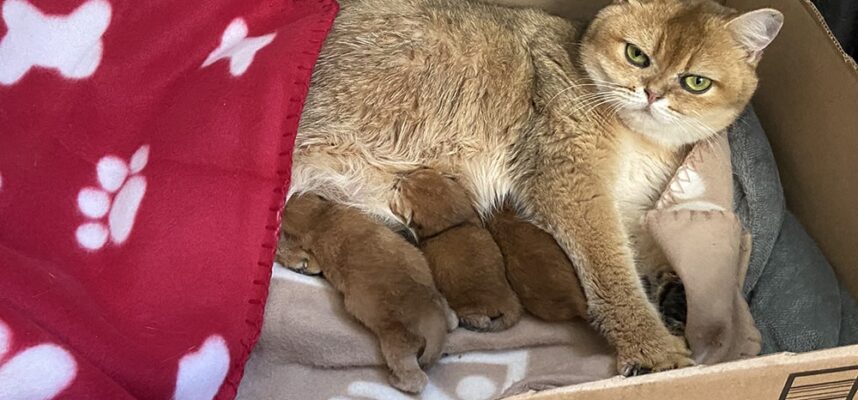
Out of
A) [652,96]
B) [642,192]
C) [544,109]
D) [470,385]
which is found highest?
[652,96]

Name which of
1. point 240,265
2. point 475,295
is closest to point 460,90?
point 475,295

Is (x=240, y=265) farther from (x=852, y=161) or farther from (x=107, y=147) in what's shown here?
(x=852, y=161)

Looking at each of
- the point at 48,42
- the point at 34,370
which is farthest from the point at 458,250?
the point at 48,42

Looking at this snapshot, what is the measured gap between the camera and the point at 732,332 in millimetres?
1443

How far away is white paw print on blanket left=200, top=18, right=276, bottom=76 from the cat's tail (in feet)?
1.99

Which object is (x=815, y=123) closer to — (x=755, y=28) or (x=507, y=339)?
(x=755, y=28)

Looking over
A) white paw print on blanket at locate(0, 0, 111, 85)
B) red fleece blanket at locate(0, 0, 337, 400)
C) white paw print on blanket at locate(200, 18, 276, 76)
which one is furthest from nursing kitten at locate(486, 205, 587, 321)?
white paw print on blanket at locate(0, 0, 111, 85)

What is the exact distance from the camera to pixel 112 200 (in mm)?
1505

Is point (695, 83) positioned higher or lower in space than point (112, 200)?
higher

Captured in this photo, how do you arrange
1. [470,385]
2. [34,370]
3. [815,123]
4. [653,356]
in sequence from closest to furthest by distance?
[34,370] → [653,356] → [470,385] → [815,123]

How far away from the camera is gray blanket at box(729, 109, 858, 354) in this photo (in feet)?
4.87

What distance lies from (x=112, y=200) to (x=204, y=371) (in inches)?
16.5

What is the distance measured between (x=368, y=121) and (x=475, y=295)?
47 centimetres

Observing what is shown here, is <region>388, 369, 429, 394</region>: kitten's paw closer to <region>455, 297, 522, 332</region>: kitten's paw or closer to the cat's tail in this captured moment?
the cat's tail
